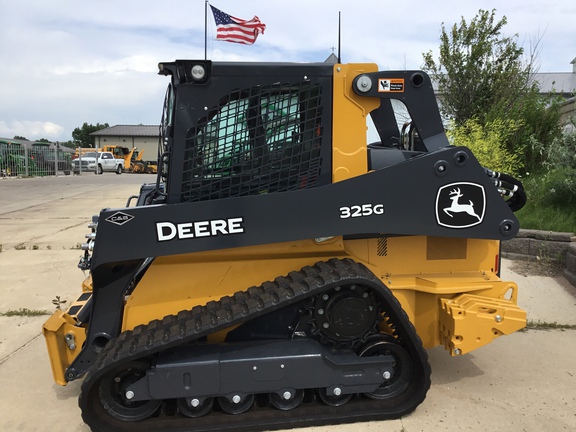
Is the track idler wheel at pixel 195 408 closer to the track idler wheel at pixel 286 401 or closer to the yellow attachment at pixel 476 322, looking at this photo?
→ the track idler wheel at pixel 286 401

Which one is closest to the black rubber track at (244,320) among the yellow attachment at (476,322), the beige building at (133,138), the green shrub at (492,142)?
the yellow attachment at (476,322)

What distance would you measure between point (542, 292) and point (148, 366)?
4.42 m

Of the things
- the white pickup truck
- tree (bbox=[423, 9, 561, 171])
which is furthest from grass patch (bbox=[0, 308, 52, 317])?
the white pickup truck

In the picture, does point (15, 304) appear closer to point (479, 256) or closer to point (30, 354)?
point (30, 354)

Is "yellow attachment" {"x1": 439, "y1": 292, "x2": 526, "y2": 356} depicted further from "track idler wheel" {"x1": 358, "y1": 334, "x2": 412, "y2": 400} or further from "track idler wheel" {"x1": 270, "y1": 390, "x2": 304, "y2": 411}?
"track idler wheel" {"x1": 270, "y1": 390, "x2": 304, "y2": 411}

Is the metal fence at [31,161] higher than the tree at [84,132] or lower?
lower

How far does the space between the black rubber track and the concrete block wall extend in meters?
3.84

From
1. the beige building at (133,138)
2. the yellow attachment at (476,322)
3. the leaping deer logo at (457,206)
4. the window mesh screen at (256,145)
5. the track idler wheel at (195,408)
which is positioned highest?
the beige building at (133,138)

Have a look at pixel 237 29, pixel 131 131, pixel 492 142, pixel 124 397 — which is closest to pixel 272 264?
pixel 124 397

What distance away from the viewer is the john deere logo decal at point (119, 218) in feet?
8.59

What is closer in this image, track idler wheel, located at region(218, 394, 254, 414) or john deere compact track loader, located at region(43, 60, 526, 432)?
john deere compact track loader, located at region(43, 60, 526, 432)

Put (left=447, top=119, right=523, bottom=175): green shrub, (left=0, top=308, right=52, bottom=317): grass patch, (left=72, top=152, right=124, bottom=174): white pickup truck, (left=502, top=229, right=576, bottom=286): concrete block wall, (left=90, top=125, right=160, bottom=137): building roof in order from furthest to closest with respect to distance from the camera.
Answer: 1. (left=90, top=125, right=160, bottom=137): building roof
2. (left=72, top=152, right=124, bottom=174): white pickup truck
3. (left=447, top=119, right=523, bottom=175): green shrub
4. (left=502, top=229, right=576, bottom=286): concrete block wall
5. (left=0, top=308, right=52, bottom=317): grass patch

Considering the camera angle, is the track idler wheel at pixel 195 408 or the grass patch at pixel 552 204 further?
the grass patch at pixel 552 204

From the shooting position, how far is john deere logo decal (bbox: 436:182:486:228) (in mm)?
2791
